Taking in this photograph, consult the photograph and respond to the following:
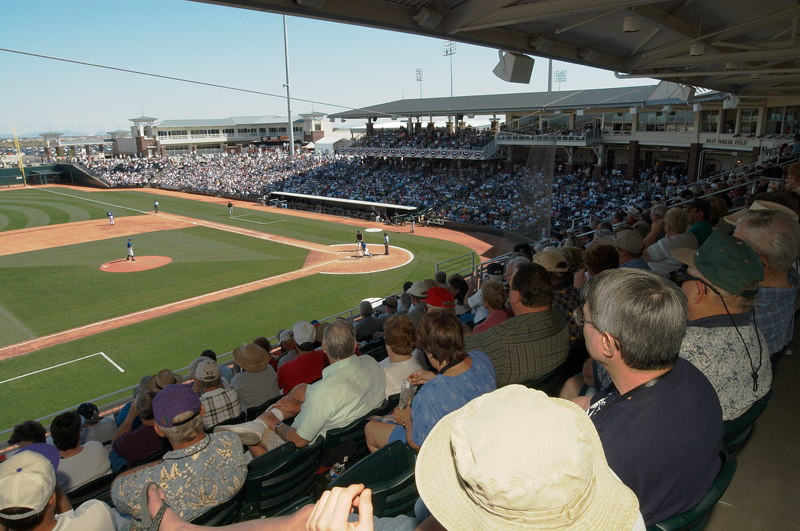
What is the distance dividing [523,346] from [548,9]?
374cm

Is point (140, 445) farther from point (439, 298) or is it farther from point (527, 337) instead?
point (527, 337)

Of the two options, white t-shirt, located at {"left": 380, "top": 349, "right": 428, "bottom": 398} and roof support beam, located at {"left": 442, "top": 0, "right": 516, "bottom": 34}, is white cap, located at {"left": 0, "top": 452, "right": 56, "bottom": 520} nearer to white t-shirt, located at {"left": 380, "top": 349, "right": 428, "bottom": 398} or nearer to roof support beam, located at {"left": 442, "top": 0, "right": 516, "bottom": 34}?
white t-shirt, located at {"left": 380, "top": 349, "right": 428, "bottom": 398}

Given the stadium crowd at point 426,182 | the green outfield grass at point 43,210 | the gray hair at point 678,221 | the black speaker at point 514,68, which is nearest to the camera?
the gray hair at point 678,221

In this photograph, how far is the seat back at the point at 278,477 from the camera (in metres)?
3.33

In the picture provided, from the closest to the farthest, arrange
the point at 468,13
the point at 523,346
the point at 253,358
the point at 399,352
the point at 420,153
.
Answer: the point at 523,346, the point at 399,352, the point at 253,358, the point at 468,13, the point at 420,153

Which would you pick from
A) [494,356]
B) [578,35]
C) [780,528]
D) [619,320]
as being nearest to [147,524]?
[619,320]

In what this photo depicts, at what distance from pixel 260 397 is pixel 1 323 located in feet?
56.6

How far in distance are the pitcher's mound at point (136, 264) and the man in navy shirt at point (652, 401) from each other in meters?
25.1

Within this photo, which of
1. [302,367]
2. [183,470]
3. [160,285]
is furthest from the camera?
[160,285]

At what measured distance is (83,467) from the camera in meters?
4.09

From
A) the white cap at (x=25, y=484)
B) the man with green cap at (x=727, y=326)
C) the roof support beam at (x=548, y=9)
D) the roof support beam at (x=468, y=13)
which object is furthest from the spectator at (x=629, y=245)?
the white cap at (x=25, y=484)

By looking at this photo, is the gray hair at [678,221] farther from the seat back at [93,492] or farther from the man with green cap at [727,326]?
the seat back at [93,492]

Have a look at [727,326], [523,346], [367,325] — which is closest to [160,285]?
[367,325]

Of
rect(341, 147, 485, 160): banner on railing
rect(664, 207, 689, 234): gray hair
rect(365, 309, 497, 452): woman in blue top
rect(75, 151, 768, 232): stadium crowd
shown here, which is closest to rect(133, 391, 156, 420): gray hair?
rect(365, 309, 497, 452): woman in blue top
